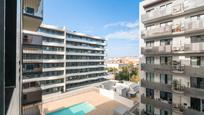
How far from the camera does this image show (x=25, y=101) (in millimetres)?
10219

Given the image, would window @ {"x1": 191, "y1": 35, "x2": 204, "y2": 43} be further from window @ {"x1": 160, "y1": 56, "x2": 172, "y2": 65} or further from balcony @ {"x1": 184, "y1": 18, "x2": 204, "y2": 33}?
window @ {"x1": 160, "y1": 56, "x2": 172, "y2": 65}

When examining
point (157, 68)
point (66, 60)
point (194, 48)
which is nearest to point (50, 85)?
point (66, 60)

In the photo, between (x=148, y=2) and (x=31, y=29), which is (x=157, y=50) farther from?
(x=31, y=29)

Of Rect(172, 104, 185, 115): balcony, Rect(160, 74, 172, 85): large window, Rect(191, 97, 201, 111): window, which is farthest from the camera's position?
Rect(160, 74, 172, 85): large window

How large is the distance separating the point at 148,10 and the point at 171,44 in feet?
14.4

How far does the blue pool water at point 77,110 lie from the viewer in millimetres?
18969

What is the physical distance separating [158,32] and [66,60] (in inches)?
967

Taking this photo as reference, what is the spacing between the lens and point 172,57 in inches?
503

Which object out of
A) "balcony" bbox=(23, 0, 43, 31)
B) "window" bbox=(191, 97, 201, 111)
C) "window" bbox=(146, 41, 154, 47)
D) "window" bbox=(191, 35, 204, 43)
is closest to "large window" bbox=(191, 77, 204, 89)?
"window" bbox=(191, 97, 201, 111)

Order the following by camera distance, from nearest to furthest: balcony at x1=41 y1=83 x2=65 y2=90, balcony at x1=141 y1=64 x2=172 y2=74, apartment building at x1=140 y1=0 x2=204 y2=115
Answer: apartment building at x1=140 y1=0 x2=204 y2=115, balcony at x1=141 y1=64 x2=172 y2=74, balcony at x1=41 y1=83 x2=65 y2=90

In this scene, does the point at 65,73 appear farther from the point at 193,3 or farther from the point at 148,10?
the point at 193,3

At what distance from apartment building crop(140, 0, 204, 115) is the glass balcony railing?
9747 millimetres

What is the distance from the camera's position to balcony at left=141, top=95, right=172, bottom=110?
12442 millimetres

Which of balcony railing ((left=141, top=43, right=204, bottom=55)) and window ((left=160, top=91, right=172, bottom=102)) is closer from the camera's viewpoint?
balcony railing ((left=141, top=43, right=204, bottom=55))
